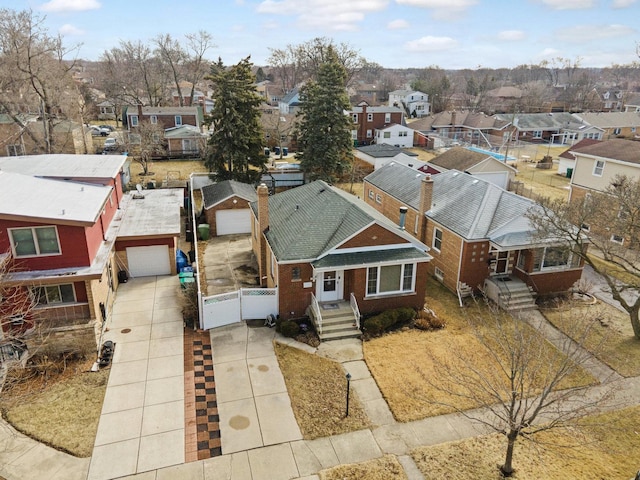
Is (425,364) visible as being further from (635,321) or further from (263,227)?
(263,227)

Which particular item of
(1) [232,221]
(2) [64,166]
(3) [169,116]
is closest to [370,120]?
(3) [169,116]

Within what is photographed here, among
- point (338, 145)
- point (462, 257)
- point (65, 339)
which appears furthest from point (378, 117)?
point (65, 339)

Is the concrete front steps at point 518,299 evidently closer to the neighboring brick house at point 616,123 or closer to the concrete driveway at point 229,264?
the concrete driveway at point 229,264

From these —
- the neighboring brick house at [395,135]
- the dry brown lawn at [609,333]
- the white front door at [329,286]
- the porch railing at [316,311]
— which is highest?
the neighboring brick house at [395,135]

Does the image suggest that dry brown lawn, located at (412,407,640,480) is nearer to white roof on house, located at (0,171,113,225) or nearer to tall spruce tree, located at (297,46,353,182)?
white roof on house, located at (0,171,113,225)

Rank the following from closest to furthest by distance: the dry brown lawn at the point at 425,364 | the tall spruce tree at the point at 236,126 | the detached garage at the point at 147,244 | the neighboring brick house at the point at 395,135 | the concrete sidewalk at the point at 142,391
A: the concrete sidewalk at the point at 142,391
the dry brown lawn at the point at 425,364
the detached garage at the point at 147,244
the tall spruce tree at the point at 236,126
the neighboring brick house at the point at 395,135

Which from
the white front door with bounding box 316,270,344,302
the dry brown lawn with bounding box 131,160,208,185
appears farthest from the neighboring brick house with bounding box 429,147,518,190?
the dry brown lawn with bounding box 131,160,208,185

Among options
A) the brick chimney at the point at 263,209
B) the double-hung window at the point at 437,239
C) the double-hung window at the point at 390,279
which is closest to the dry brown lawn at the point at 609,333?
the double-hung window at the point at 437,239

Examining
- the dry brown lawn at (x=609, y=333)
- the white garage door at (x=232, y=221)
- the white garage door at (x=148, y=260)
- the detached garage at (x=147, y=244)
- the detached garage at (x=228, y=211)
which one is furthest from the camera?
the white garage door at (x=232, y=221)
